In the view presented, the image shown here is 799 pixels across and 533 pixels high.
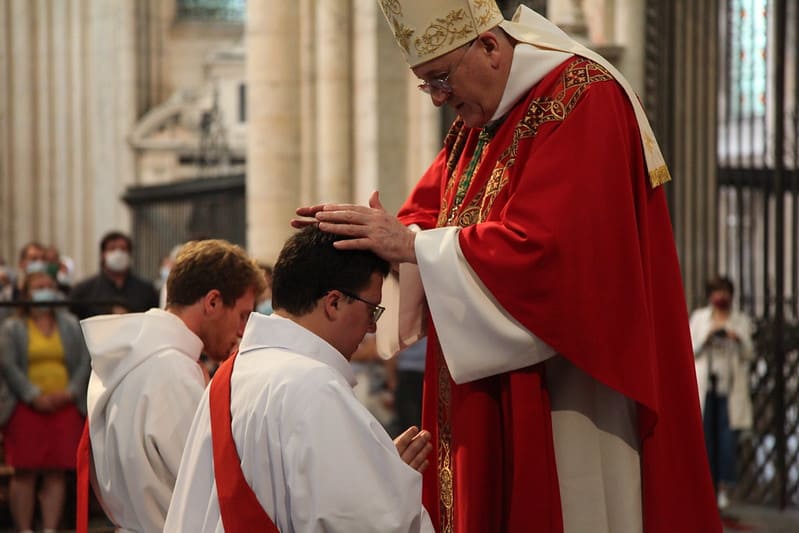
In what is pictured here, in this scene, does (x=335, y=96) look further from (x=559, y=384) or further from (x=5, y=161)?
(x=5, y=161)

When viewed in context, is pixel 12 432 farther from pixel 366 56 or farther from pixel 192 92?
pixel 192 92

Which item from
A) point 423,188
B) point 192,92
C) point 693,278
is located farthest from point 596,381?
point 192,92

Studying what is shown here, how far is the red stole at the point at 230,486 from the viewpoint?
9.15 ft

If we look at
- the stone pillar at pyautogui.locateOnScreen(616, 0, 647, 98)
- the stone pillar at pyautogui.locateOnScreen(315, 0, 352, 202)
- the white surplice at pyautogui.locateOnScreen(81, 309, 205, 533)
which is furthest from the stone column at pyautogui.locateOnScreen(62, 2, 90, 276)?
the white surplice at pyautogui.locateOnScreen(81, 309, 205, 533)

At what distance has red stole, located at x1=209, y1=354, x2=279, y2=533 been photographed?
2789mm

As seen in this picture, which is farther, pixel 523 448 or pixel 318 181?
pixel 318 181

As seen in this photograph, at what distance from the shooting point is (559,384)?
344 cm

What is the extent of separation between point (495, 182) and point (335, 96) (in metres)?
6.94

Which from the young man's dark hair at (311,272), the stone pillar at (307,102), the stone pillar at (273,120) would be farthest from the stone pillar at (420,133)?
the young man's dark hair at (311,272)

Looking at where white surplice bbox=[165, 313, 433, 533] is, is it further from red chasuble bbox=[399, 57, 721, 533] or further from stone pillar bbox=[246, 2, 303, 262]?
stone pillar bbox=[246, 2, 303, 262]

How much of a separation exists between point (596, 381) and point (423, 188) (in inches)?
32.4

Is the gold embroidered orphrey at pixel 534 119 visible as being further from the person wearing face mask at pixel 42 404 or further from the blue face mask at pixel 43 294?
the blue face mask at pixel 43 294

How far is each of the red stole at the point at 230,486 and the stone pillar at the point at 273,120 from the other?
7.59m

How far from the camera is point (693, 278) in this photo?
30.2 ft
